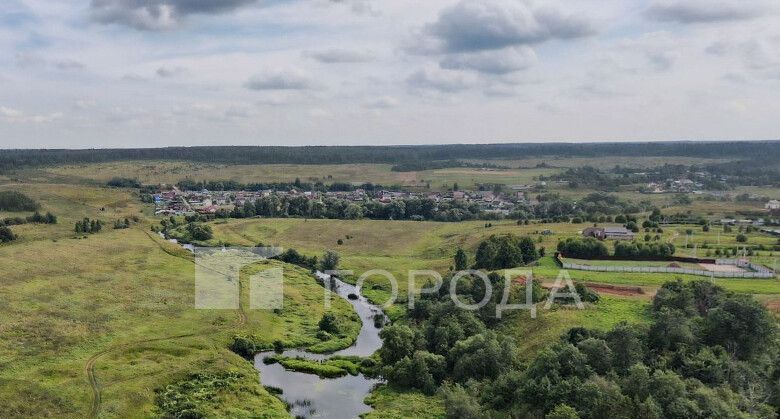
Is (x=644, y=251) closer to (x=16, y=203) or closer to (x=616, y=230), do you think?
(x=616, y=230)

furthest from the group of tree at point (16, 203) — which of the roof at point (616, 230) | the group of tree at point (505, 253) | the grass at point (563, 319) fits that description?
the grass at point (563, 319)

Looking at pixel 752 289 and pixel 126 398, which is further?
pixel 752 289

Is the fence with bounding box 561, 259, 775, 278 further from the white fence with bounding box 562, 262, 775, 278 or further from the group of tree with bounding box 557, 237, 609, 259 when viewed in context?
the group of tree with bounding box 557, 237, 609, 259

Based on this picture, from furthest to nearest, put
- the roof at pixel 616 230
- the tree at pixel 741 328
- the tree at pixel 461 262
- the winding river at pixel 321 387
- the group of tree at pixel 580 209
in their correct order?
1. the group of tree at pixel 580 209
2. the roof at pixel 616 230
3. the tree at pixel 461 262
4. the winding river at pixel 321 387
5. the tree at pixel 741 328

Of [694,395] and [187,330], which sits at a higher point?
[694,395]

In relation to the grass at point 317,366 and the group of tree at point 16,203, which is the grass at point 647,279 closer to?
the grass at point 317,366

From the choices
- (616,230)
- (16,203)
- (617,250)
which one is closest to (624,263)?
(617,250)

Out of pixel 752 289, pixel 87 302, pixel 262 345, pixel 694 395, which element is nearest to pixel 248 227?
pixel 87 302

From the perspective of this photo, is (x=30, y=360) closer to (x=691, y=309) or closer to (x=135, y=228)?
(x=691, y=309)
